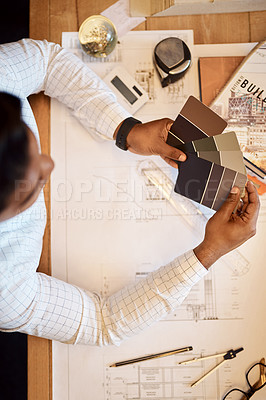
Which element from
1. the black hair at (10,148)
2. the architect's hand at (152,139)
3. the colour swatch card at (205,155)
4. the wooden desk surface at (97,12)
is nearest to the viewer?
the black hair at (10,148)

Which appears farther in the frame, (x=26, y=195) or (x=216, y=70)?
(x=216, y=70)

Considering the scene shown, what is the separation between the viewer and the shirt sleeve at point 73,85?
3.23 feet

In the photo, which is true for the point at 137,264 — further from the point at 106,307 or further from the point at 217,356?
the point at 217,356

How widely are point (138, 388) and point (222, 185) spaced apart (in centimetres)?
56

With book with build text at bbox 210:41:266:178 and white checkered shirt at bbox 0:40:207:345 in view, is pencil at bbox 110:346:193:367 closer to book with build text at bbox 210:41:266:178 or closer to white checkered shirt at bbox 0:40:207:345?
white checkered shirt at bbox 0:40:207:345

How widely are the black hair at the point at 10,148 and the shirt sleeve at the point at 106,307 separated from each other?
1.13 ft

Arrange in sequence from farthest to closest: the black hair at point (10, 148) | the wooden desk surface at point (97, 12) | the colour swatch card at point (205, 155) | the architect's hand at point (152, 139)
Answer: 1. the wooden desk surface at point (97, 12)
2. the architect's hand at point (152, 139)
3. the colour swatch card at point (205, 155)
4. the black hair at point (10, 148)

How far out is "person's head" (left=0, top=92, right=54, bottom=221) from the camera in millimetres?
579

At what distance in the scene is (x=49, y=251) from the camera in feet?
3.37

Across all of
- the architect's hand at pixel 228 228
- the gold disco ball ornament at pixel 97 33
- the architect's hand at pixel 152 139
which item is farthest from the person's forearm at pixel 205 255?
the gold disco ball ornament at pixel 97 33

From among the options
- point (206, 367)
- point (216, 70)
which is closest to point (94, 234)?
point (206, 367)

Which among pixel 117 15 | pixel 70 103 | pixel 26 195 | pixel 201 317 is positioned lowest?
pixel 201 317

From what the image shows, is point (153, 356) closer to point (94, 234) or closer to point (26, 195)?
point (94, 234)

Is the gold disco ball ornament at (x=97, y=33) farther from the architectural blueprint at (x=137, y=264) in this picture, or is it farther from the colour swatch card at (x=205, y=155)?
the colour swatch card at (x=205, y=155)
